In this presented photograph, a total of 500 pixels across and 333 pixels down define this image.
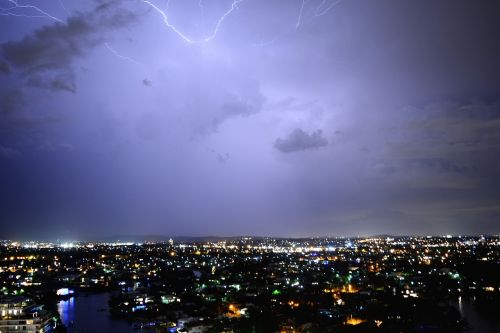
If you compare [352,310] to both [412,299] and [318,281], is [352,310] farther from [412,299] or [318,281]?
[318,281]

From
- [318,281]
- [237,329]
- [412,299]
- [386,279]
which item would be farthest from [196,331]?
[386,279]

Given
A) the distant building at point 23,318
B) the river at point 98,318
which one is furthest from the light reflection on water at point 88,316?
the distant building at point 23,318

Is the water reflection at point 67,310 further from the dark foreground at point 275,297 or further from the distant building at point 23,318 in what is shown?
the distant building at point 23,318

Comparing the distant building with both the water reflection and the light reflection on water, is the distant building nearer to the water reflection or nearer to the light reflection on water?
the light reflection on water

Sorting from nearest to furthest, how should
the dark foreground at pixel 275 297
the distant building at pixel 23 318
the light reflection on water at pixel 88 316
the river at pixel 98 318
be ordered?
the distant building at pixel 23 318
the dark foreground at pixel 275 297
the river at pixel 98 318
the light reflection on water at pixel 88 316

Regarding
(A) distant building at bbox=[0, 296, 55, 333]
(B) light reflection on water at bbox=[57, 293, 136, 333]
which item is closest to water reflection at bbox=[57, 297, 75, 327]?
(B) light reflection on water at bbox=[57, 293, 136, 333]

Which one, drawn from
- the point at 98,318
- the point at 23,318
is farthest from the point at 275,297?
the point at 23,318

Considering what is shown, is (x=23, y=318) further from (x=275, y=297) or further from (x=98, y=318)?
(x=275, y=297)

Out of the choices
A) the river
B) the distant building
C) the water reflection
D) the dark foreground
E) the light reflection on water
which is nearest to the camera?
the distant building
